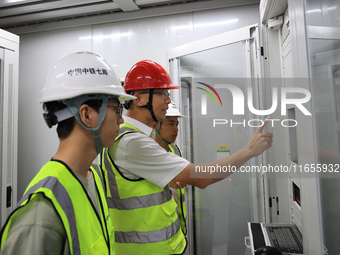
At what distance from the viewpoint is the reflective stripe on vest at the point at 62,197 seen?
0.69 meters

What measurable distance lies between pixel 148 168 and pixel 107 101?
423 mm

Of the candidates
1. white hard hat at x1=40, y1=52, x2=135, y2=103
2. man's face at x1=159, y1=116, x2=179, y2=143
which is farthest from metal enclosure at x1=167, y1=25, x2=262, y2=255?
white hard hat at x1=40, y1=52, x2=135, y2=103

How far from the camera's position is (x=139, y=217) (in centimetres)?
121

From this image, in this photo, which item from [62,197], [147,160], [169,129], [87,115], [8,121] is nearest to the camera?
[62,197]

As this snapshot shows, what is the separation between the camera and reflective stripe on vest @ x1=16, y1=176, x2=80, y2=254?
2.27 ft

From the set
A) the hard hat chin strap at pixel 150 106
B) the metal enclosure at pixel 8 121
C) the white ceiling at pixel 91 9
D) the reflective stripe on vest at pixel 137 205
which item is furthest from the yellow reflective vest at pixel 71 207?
the white ceiling at pixel 91 9

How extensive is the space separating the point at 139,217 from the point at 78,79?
2.42 feet

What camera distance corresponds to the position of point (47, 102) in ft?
2.87

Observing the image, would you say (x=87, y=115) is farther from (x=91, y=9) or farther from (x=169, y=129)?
(x=91, y=9)

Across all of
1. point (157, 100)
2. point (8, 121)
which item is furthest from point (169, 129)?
point (8, 121)

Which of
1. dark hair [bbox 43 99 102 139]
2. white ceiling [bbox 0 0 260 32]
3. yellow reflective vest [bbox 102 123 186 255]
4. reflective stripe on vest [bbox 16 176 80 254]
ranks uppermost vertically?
white ceiling [bbox 0 0 260 32]

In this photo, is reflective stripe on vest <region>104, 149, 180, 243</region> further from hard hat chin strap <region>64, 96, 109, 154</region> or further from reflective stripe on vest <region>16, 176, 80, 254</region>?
reflective stripe on vest <region>16, 176, 80, 254</region>

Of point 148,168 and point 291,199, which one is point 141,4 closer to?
point 148,168

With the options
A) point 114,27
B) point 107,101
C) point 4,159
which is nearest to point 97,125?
point 107,101
